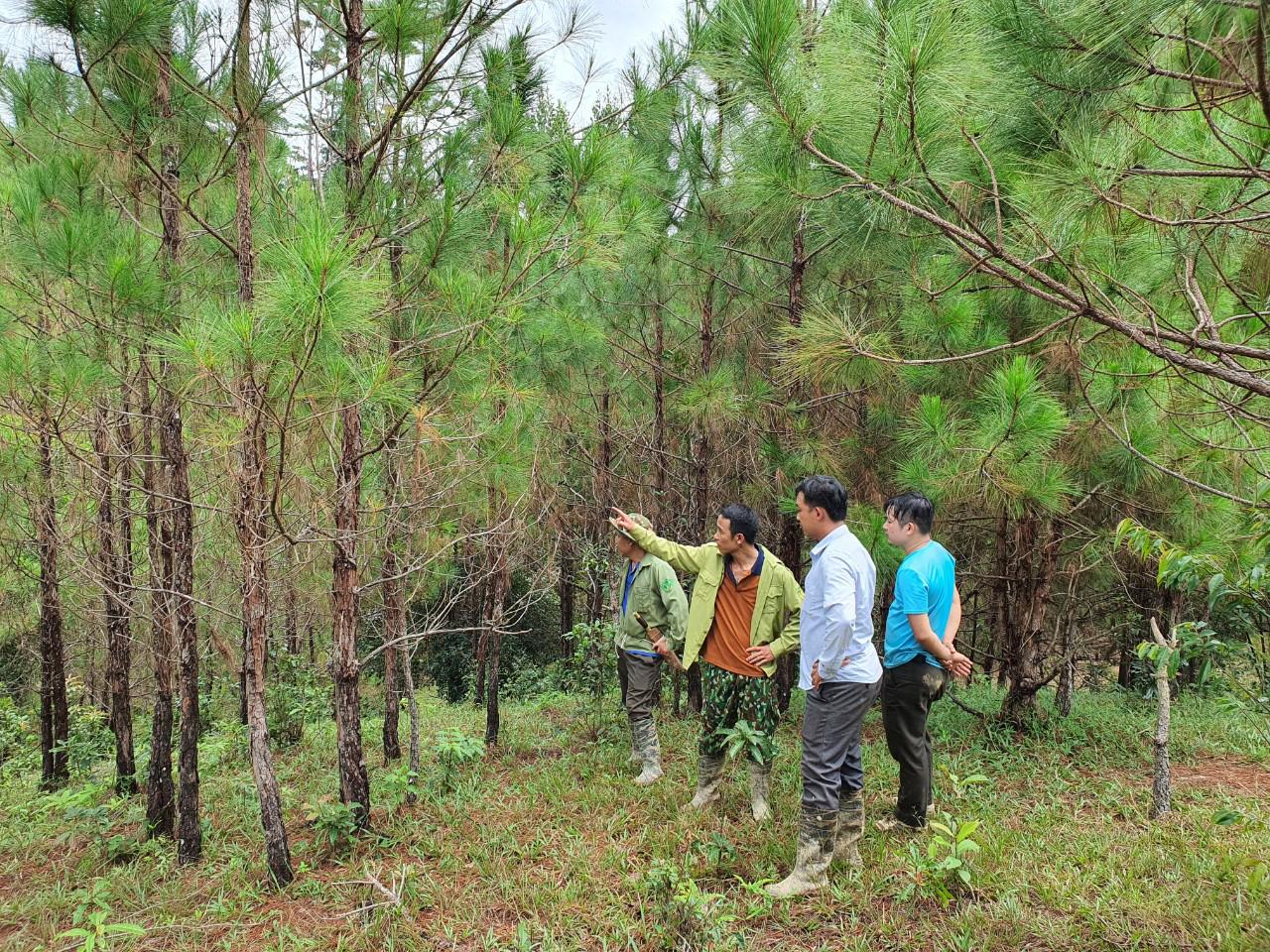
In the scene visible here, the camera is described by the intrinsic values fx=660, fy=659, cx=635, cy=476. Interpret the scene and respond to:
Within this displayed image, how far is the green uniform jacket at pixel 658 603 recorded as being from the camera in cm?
460

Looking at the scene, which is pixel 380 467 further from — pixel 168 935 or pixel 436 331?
pixel 168 935

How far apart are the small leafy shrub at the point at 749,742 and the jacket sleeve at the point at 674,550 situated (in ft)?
2.96

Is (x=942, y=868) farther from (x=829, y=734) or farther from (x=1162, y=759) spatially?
(x=1162, y=759)

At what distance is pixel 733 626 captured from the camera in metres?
3.68

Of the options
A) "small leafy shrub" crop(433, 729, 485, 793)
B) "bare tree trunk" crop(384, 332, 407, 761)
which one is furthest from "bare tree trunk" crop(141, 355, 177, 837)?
"small leafy shrub" crop(433, 729, 485, 793)

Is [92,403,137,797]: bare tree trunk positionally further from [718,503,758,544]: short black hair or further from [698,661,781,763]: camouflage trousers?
[718,503,758,544]: short black hair

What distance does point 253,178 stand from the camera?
14.9ft

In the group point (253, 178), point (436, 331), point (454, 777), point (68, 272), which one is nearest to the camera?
point (68, 272)

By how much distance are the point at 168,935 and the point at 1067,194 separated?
5355 mm

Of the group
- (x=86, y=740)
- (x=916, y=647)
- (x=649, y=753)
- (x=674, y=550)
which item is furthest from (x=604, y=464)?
(x=86, y=740)

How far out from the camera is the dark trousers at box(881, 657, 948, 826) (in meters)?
3.30

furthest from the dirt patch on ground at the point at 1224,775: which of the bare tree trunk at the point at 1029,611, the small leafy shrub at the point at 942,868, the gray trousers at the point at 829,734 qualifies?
the gray trousers at the point at 829,734

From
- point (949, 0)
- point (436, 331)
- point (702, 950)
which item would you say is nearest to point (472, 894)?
point (702, 950)

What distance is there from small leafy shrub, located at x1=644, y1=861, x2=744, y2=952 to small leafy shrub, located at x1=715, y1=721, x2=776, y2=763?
650 millimetres
